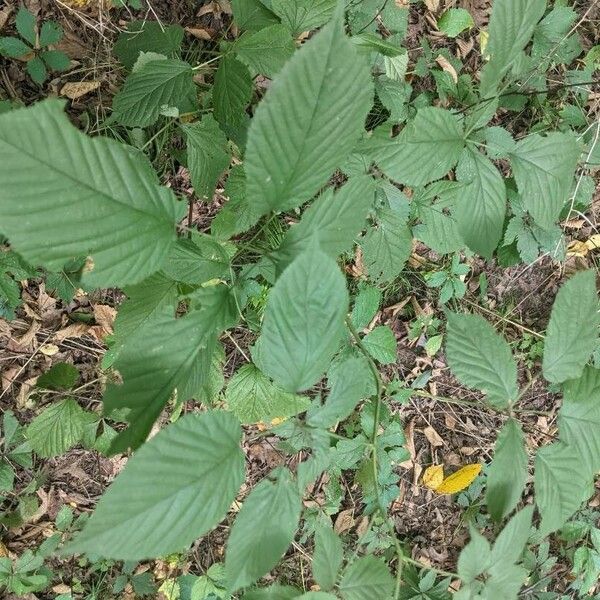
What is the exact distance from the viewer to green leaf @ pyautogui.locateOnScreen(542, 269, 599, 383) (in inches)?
46.6

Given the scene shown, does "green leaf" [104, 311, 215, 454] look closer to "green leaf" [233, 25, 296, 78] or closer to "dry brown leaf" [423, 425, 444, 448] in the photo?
"green leaf" [233, 25, 296, 78]

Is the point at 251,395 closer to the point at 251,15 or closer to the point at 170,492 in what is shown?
the point at 170,492

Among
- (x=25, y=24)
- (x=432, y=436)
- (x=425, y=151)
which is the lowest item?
(x=432, y=436)

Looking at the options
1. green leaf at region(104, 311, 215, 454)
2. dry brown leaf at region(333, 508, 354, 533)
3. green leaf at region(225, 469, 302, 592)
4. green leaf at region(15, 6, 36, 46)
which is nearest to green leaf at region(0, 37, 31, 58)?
green leaf at region(15, 6, 36, 46)

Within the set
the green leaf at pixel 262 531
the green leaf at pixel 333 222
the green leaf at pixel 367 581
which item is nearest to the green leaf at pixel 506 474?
the green leaf at pixel 367 581

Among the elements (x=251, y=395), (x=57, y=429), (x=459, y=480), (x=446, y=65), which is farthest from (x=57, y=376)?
(x=446, y=65)

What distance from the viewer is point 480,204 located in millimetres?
1393

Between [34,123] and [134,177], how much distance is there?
151 mm

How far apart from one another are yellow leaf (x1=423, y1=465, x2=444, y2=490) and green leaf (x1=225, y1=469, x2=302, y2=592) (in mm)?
1608

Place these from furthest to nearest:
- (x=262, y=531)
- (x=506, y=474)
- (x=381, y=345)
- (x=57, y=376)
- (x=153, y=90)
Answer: (x=381, y=345) → (x=57, y=376) → (x=153, y=90) → (x=506, y=474) → (x=262, y=531)

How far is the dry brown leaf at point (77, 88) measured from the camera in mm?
1901

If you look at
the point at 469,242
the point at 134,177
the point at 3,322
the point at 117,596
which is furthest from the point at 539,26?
the point at 117,596

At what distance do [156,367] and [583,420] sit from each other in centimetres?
87

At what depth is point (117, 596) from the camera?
2125mm
